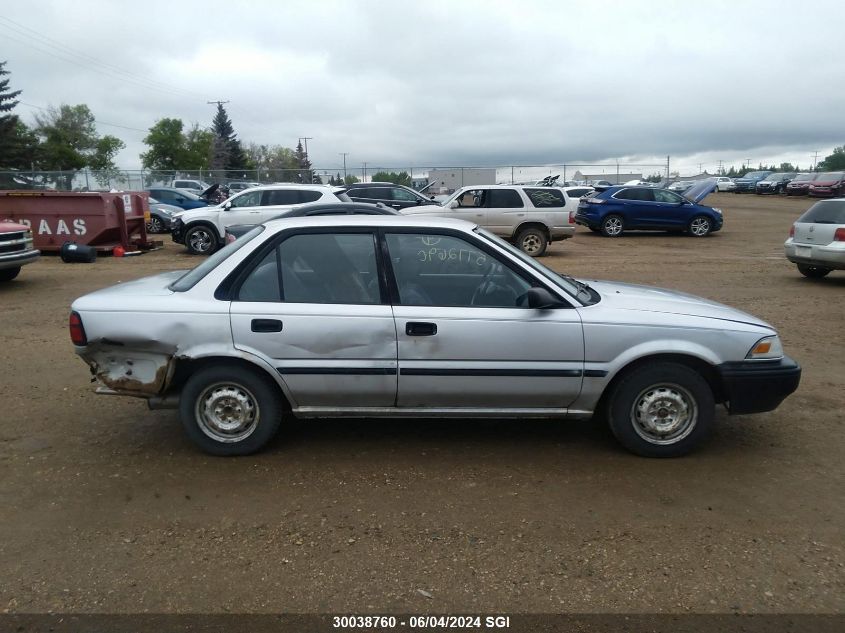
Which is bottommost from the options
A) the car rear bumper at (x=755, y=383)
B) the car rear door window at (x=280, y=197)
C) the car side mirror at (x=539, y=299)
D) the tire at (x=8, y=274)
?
the car rear bumper at (x=755, y=383)

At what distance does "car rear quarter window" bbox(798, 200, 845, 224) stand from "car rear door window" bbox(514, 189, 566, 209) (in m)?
5.73

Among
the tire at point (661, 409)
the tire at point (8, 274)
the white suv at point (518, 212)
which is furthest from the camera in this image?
the white suv at point (518, 212)

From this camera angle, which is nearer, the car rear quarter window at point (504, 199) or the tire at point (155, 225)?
the car rear quarter window at point (504, 199)

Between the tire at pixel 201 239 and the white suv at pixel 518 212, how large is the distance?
201 inches

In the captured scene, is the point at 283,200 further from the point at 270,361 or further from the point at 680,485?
the point at 680,485

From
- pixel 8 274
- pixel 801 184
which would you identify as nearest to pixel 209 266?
pixel 8 274

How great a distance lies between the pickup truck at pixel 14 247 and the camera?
10.8m

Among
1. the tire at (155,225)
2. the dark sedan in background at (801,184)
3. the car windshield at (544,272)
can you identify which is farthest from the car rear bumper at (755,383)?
the dark sedan in background at (801,184)

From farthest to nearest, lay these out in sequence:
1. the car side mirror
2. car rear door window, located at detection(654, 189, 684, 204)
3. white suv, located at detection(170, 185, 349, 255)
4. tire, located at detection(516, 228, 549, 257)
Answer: car rear door window, located at detection(654, 189, 684, 204), tire, located at detection(516, 228, 549, 257), white suv, located at detection(170, 185, 349, 255), the car side mirror

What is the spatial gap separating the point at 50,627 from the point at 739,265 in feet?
49.0

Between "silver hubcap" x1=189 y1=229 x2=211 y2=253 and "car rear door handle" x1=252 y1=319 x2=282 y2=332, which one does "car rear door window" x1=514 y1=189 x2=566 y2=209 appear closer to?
"silver hubcap" x1=189 y1=229 x2=211 y2=253

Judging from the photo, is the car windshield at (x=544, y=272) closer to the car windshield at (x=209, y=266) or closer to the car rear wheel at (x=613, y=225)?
the car windshield at (x=209, y=266)

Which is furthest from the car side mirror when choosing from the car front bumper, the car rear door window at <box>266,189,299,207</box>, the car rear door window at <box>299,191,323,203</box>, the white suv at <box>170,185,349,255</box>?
the car front bumper

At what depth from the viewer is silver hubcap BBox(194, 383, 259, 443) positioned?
438 cm
